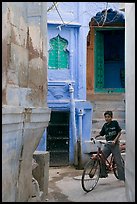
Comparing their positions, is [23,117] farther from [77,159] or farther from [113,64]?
[113,64]

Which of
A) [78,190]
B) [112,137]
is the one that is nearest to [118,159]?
[112,137]

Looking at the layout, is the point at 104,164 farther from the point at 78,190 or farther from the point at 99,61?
the point at 99,61

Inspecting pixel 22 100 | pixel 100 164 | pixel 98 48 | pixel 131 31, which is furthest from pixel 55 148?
pixel 131 31

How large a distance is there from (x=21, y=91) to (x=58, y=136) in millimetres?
6433

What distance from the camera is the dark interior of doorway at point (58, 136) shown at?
11531 mm

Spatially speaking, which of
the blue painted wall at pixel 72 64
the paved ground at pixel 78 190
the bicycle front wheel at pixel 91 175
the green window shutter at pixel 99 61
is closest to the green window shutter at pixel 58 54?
the blue painted wall at pixel 72 64

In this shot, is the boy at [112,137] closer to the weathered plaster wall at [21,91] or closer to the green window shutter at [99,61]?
the weathered plaster wall at [21,91]

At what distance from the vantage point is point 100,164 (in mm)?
7895

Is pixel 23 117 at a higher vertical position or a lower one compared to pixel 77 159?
higher

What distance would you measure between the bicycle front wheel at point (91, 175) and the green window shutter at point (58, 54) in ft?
Result: 16.4

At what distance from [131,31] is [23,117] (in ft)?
7.03

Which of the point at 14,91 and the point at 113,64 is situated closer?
the point at 14,91

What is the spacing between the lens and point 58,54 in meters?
11.8

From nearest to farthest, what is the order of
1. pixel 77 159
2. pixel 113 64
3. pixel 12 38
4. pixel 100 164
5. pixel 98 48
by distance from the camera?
pixel 12 38, pixel 100 164, pixel 77 159, pixel 98 48, pixel 113 64
